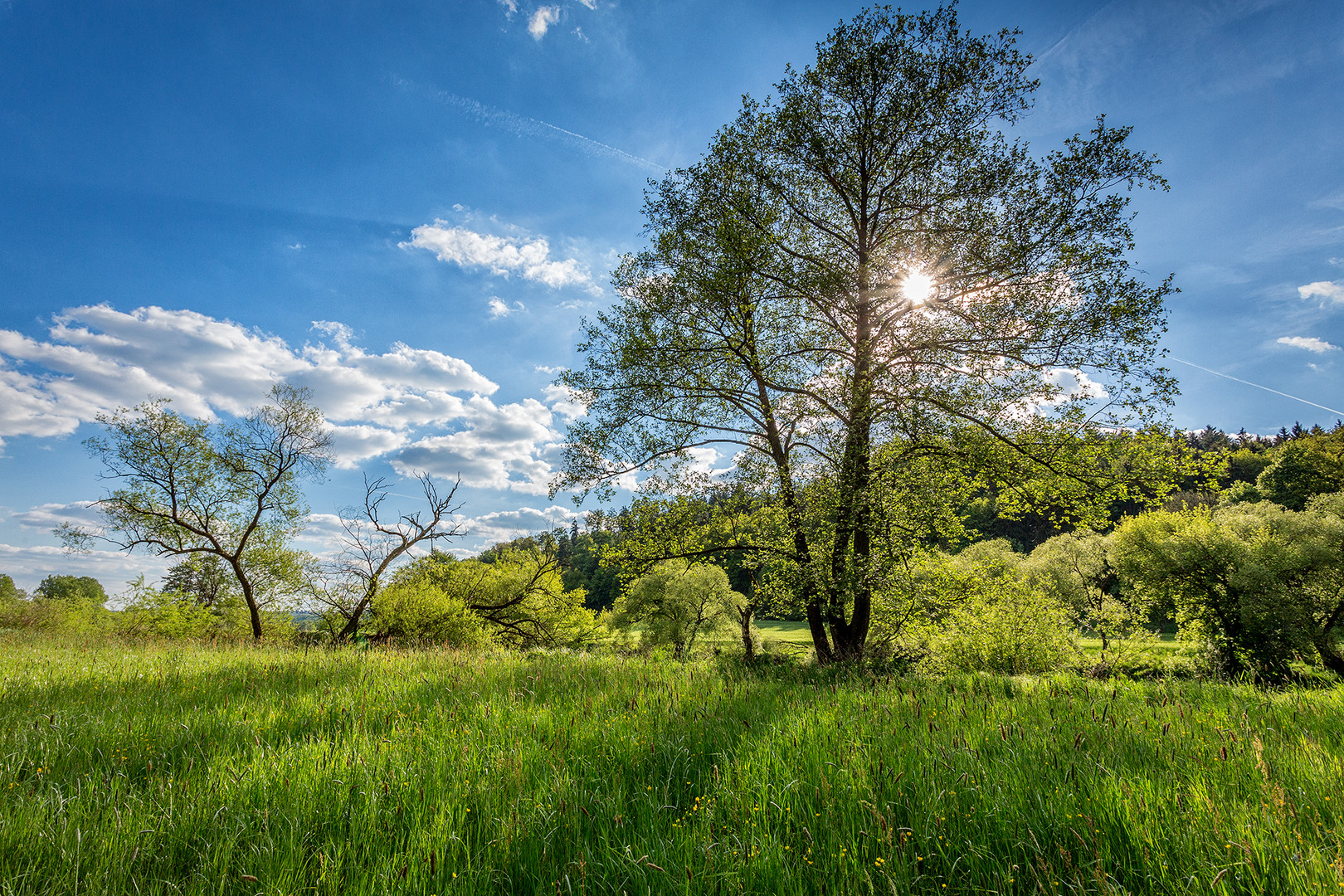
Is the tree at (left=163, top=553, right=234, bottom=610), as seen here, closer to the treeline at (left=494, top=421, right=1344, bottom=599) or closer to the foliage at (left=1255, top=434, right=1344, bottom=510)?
the treeline at (left=494, top=421, right=1344, bottom=599)

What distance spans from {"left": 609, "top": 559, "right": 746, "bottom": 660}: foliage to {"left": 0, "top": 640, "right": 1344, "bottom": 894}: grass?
41.7m

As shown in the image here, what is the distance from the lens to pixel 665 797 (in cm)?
307

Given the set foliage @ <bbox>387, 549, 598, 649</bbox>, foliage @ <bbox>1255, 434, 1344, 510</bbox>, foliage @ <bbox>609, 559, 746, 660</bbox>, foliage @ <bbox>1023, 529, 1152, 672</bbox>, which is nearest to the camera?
foliage @ <bbox>387, 549, 598, 649</bbox>

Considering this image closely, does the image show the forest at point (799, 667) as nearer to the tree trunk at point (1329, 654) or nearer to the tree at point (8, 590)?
the tree trunk at point (1329, 654)

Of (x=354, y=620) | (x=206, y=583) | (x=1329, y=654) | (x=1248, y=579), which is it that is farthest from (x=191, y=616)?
(x=1329, y=654)

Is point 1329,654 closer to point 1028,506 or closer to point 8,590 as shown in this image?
point 1028,506

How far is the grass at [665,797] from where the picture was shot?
7.56 ft

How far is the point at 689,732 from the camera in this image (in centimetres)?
435

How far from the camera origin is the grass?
2305mm

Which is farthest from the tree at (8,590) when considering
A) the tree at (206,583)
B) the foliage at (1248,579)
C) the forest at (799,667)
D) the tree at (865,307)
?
the foliage at (1248,579)

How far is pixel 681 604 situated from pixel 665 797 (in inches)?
1787

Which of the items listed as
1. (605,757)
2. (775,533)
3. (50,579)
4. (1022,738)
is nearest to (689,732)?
(605,757)

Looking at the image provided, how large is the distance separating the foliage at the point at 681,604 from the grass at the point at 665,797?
41.7 m

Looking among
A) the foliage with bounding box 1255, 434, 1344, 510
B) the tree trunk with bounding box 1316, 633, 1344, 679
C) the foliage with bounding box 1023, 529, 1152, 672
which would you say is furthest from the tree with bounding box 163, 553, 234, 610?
the foliage with bounding box 1255, 434, 1344, 510
